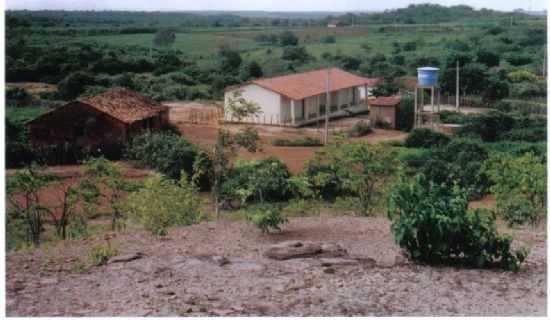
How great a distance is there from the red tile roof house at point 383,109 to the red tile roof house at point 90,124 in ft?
11.2

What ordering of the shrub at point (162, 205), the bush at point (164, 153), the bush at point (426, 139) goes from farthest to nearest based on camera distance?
1. the bush at point (426, 139)
2. the bush at point (164, 153)
3. the shrub at point (162, 205)

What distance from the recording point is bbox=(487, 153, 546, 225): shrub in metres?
12.5

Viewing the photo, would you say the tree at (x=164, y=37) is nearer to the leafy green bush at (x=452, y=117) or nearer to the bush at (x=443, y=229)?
the leafy green bush at (x=452, y=117)

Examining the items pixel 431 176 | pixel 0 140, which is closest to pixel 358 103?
pixel 431 176

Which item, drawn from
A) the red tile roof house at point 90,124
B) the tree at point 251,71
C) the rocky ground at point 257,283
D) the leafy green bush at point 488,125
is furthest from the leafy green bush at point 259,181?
the leafy green bush at point 488,125

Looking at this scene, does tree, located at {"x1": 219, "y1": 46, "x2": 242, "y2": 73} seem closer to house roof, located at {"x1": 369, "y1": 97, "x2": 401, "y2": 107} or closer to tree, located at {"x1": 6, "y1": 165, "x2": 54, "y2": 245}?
house roof, located at {"x1": 369, "y1": 97, "x2": 401, "y2": 107}

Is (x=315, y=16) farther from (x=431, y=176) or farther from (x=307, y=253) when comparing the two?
(x=307, y=253)

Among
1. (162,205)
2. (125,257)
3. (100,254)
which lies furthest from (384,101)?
(100,254)

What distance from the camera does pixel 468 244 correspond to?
9.34 meters

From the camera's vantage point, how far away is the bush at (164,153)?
12633 millimetres

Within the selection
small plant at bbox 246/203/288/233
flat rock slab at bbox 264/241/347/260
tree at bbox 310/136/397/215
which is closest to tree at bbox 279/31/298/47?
tree at bbox 310/136/397/215

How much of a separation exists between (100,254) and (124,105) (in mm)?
3673

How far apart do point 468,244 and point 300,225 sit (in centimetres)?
303

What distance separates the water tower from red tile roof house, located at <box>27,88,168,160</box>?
13.6 ft
